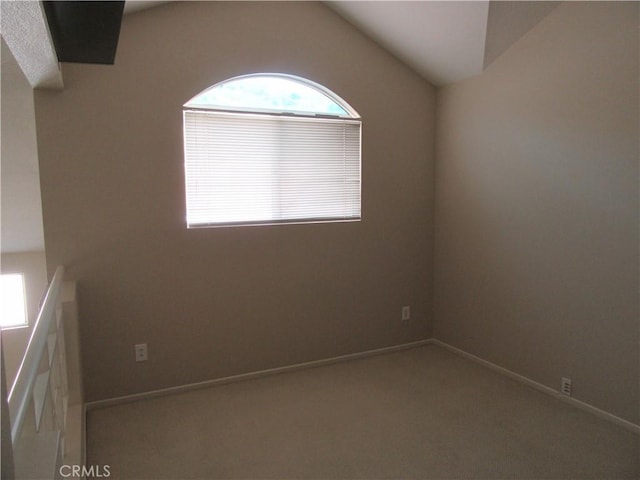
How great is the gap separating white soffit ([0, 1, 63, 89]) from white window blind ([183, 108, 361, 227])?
103 centimetres

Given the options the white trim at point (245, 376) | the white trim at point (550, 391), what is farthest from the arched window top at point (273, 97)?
the white trim at point (550, 391)

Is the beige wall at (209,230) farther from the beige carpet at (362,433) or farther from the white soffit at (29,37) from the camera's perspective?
the white soffit at (29,37)

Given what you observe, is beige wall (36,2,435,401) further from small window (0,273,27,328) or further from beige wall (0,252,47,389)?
small window (0,273,27,328)

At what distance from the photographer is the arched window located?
10.2 ft

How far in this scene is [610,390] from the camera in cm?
261

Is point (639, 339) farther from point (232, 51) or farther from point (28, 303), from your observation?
point (28, 303)

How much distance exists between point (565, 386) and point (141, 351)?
2.90 metres

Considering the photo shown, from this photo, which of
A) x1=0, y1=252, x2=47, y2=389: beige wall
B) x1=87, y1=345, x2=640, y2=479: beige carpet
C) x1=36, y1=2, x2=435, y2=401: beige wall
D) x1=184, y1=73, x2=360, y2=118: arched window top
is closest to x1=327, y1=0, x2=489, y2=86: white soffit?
x1=36, y1=2, x2=435, y2=401: beige wall

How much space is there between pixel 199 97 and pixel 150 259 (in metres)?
1.20

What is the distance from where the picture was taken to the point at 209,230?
123 inches

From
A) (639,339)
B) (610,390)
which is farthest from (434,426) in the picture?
(639,339)

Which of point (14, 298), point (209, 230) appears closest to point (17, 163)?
point (209, 230)

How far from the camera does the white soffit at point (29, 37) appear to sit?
4.37 ft

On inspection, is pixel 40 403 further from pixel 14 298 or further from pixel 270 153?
pixel 14 298
